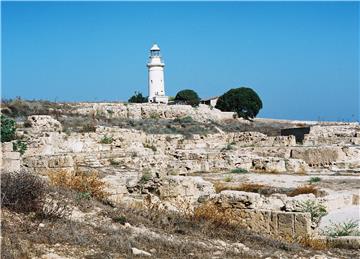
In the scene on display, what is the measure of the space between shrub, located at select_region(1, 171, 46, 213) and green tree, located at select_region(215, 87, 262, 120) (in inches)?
2061

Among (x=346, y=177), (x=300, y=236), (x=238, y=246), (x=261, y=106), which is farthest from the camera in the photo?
(x=261, y=106)

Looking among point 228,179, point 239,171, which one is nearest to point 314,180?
point 228,179

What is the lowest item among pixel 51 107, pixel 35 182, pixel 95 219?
pixel 95 219

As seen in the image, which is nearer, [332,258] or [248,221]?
[332,258]

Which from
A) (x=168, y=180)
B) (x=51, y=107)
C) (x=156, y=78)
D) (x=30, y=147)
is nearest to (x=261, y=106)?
(x=156, y=78)

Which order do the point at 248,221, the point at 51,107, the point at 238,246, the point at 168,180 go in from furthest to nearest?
1. the point at 51,107
2. the point at 168,180
3. the point at 248,221
4. the point at 238,246

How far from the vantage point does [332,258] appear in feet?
25.1

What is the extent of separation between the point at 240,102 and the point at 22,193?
54.0 m

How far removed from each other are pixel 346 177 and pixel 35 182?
13306 millimetres

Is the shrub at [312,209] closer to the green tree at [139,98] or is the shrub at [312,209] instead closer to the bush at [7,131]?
the bush at [7,131]

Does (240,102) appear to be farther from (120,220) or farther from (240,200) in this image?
(120,220)

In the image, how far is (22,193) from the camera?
7.23 metres

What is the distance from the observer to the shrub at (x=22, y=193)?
707 cm

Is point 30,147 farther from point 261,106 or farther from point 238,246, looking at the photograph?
point 261,106
